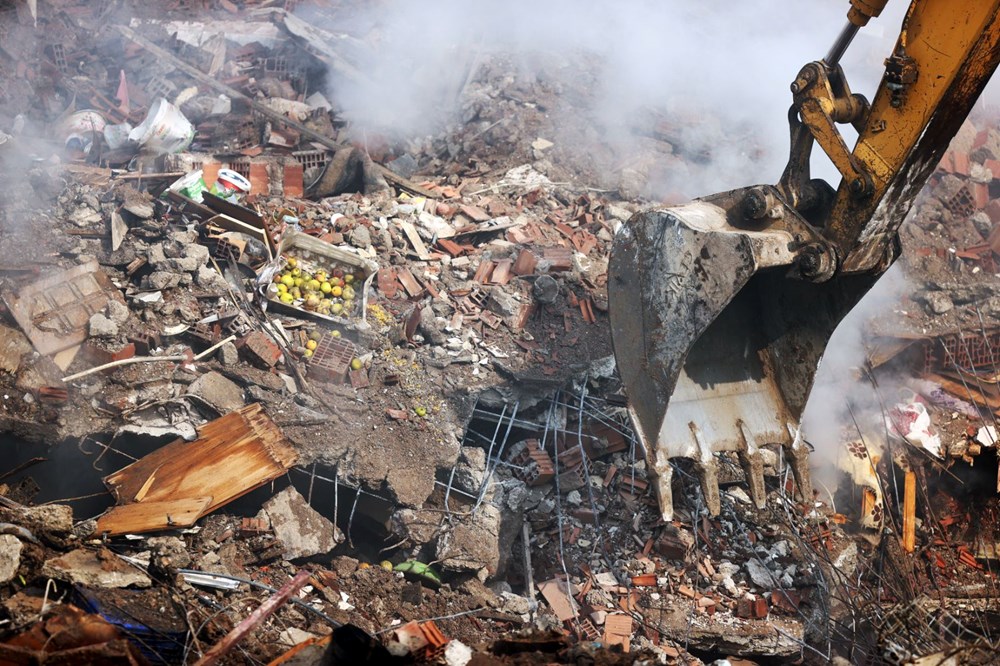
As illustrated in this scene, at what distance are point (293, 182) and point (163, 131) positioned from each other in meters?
1.56

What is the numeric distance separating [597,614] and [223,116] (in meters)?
7.86

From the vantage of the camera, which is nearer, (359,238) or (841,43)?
(841,43)

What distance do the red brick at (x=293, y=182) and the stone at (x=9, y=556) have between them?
524cm

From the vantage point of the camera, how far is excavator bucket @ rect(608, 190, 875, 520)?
4.37 m

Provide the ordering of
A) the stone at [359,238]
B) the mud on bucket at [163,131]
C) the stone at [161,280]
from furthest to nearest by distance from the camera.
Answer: the mud on bucket at [163,131] < the stone at [359,238] < the stone at [161,280]

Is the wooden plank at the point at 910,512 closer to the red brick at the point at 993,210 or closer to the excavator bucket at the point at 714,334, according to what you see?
the excavator bucket at the point at 714,334

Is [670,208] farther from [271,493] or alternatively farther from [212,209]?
[212,209]

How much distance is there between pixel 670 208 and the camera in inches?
182

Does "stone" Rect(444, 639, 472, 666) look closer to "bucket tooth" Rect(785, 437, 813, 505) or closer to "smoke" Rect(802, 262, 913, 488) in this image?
"bucket tooth" Rect(785, 437, 813, 505)

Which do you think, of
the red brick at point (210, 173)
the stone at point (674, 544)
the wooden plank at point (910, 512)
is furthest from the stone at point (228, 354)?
the wooden plank at point (910, 512)

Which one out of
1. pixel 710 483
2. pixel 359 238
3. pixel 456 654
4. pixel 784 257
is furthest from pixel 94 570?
pixel 784 257

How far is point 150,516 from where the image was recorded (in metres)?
4.88

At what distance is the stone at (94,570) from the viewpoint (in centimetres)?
412

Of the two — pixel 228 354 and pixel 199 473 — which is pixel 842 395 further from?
pixel 199 473
